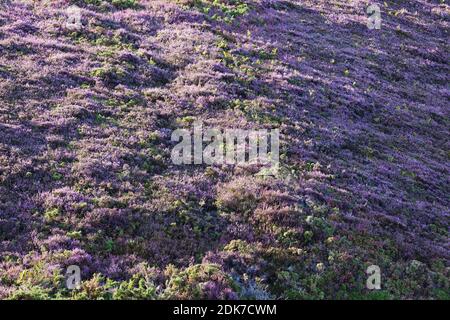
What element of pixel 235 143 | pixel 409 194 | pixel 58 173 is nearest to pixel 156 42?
pixel 235 143

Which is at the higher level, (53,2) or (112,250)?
(53,2)

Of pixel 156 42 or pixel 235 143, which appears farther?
pixel 156 42

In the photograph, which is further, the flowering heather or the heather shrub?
Result: the flowering heather

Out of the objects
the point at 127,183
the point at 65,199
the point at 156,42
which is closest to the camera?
the point at 65,199

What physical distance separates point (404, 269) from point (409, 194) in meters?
5.97

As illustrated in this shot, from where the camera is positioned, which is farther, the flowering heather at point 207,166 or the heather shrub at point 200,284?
the flowering heather at point 207,166

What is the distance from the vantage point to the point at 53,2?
1359 inches

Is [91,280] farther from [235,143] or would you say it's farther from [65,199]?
[235,143]

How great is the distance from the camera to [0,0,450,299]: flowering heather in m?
13.3

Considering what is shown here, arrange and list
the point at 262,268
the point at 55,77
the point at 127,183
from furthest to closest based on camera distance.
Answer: the point at 55,77 < the point at 127,183 < the point at 262,268

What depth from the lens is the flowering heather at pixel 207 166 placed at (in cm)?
1329

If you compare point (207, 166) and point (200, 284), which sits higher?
point (200, 284)

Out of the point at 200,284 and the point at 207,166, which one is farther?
the point at 207,166

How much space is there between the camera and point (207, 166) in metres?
18.9
